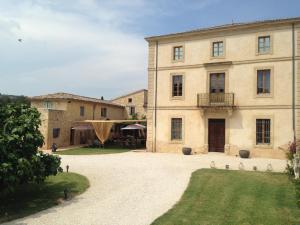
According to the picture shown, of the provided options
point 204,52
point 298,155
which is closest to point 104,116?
point 204,52

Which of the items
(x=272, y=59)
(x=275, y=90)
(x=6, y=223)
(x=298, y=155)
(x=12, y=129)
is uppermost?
(x=272, y=59)

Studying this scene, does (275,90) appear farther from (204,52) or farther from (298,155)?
(298,155)

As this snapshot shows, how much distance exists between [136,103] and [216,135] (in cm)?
2056

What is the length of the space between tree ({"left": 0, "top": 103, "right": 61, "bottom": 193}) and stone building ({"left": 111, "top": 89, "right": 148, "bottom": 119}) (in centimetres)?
3048

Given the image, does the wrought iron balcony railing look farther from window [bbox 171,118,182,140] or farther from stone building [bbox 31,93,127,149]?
stone building [bbox 31,93,127,149]

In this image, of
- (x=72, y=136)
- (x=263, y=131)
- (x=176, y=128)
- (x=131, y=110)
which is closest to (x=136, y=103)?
(x=131, y=110)

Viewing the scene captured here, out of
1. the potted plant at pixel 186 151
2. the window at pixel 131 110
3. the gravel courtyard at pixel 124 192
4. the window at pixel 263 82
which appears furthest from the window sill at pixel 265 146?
the window at pixel 131 110

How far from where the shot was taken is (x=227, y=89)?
72.9 ft

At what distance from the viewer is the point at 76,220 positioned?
27.0ft

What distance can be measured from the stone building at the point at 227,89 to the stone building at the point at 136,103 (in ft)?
55.1

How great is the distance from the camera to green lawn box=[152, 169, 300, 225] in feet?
27.2

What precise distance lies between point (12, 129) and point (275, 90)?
1696cm

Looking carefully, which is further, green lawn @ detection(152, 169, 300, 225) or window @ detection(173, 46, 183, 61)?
window @ detection(173, 46, 183, 61)

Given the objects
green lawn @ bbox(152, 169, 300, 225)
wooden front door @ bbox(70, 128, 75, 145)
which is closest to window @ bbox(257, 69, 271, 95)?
green lawn @ bbox(152, 169, 300, 225)
